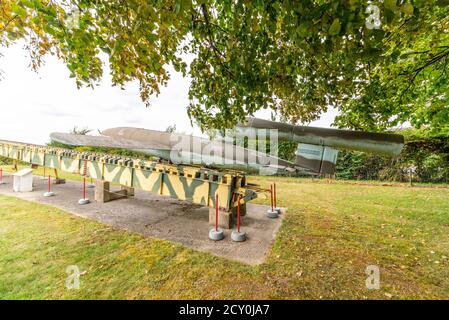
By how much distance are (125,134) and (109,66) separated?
4.39 meters

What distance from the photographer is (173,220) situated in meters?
6.34

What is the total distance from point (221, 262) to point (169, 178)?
2774mm

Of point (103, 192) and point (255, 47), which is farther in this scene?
point (103, 192)

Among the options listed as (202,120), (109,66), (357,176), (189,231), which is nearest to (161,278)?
(189,231)

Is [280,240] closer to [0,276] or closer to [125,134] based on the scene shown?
[0,276]

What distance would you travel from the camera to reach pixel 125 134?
855 centimetres

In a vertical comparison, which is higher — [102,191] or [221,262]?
[102,191]

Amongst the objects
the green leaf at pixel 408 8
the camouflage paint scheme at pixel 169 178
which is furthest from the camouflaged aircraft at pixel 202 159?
the green leaf at pixel 408 8

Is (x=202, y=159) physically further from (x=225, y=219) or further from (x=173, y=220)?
(x=225, y=219)

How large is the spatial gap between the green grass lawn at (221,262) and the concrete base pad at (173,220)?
0.99ft

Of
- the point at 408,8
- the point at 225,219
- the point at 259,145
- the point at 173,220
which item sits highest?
the point at 408,8

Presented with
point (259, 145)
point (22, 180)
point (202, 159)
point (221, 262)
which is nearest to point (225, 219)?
point (221, 262)
